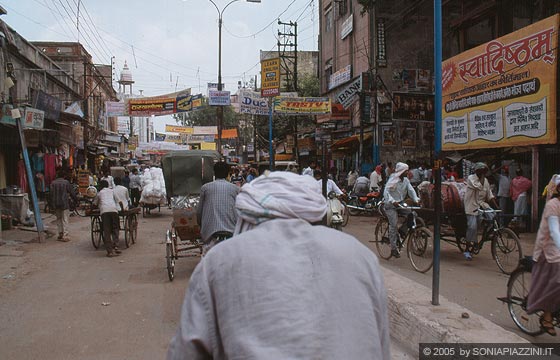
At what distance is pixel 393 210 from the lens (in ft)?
28.6

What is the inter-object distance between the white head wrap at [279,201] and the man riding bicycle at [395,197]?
7.20 meters

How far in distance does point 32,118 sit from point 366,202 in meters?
10.5

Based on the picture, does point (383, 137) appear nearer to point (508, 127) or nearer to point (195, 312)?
point (508, 127)

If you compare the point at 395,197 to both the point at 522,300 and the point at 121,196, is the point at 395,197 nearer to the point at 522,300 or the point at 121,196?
the point at 522,300

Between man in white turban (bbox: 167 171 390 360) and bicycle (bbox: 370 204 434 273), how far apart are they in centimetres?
679

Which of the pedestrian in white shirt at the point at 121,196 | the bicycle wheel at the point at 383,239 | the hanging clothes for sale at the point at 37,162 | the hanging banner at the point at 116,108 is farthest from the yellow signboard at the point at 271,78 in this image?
the bicycle wheel at the point at 383,239

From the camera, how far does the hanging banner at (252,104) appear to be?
2441cm

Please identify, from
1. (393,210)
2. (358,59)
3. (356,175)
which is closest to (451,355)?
(393,210)

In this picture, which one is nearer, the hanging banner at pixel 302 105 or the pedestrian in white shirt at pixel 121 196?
the pedestrian in white shirt at pixel 121 196

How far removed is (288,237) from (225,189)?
4.46 metres

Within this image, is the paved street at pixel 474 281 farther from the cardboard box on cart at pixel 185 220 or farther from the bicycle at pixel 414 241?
the cardboard box on cart at pixel 185 220

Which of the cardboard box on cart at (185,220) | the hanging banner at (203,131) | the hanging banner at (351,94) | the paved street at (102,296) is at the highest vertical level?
the hanging banner at (203,131)

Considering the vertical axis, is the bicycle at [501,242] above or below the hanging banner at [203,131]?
below

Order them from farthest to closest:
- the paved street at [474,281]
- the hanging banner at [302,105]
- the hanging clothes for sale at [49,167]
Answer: the hanging banner at [302,105] → the hanging clothes for sale at [49,167] → the paved street at [474,281]
